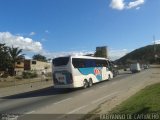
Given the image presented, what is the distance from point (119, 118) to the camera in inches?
392

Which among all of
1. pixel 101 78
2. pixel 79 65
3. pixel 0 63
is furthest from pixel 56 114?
pixel 0 63

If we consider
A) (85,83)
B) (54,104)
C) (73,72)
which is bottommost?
(54,104)

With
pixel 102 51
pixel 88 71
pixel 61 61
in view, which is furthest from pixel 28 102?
pixel 102 51

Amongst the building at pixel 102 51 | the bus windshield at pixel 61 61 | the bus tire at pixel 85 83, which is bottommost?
the bus tire at pixel 85 83

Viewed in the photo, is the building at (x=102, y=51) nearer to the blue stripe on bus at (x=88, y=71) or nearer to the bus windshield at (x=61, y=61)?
the blue stripe on bus at (x=88, y=71)

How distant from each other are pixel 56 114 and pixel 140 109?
4.08 metres

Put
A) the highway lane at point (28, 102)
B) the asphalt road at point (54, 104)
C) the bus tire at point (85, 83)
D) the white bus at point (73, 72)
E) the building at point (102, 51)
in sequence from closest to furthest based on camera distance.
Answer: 1. the asphalt road at point (54, 104)
2. the highway lane at point (28, 102)
3. the white bus at point (73, 72)
4. the bus tire at point (85, 83)
5. the building at point (102, 51)

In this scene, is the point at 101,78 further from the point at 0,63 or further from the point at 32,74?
the point at 0,63

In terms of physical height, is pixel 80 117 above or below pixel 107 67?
below

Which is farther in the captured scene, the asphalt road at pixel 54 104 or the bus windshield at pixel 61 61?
the bus windshield at pixel 61 61

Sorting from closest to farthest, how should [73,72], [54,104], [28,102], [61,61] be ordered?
[54,104], [28,102], [73,72], [61,61]

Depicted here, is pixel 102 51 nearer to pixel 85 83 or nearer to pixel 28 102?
pixel 85 83

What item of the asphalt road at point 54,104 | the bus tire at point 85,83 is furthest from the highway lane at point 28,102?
the bus tire at point 85,83

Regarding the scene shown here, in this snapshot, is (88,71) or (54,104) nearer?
(54,104)
